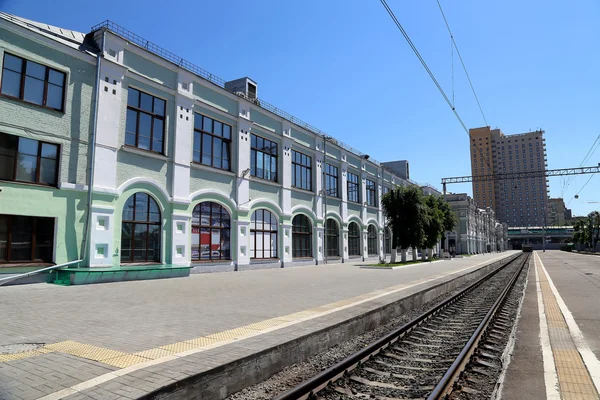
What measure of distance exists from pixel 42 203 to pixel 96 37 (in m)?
7.94

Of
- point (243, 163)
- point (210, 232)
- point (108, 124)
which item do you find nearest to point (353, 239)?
point (243, 163)

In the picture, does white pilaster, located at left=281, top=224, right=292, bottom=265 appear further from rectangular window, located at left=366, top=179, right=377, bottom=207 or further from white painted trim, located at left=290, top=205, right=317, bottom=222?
rectangular window, located at left=366, top=179, right=377, bottom=207

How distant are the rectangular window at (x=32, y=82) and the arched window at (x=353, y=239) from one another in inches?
1086

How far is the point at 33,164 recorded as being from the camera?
14.4 meters

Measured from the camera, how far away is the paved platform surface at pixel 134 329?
14.0ft

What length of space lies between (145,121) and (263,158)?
9408 millimetres

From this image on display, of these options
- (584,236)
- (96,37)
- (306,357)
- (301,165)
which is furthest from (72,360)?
(584,236)

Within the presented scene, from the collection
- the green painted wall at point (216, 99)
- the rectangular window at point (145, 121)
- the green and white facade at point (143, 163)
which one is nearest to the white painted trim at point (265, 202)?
the green and white facade at point (143, 163)

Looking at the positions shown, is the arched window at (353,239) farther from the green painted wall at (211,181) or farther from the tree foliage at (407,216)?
the green painted wall at (211,181)

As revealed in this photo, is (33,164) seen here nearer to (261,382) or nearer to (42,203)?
(42,203)

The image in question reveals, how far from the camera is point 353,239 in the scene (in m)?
38.0

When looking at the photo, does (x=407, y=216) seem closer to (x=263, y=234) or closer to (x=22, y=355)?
(x=263, y=234)

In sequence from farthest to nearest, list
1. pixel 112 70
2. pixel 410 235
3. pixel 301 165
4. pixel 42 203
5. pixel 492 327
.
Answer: pixel 410 235, pixel 301 165, pixel 112 70, pixel 42 203, pixel 492 327

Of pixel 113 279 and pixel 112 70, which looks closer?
pixel 113 279
